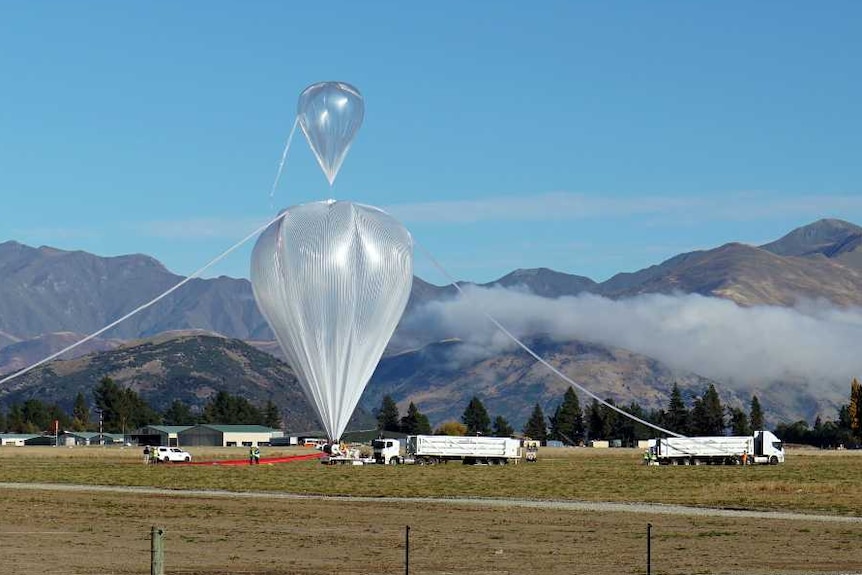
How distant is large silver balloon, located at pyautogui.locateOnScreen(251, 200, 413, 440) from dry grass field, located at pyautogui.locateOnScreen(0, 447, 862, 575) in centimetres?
1269

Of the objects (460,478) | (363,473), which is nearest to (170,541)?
(460,478)

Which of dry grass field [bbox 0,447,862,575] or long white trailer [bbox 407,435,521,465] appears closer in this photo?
dry grass field [bbox 0,447,862,575]

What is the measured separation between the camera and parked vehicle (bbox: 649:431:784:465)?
4855 inches

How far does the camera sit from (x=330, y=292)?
92250 mm

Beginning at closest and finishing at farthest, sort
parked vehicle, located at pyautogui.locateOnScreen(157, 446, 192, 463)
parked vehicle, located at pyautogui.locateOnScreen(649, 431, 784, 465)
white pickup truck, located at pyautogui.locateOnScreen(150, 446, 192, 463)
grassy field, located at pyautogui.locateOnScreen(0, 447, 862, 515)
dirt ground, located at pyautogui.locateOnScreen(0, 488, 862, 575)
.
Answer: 1. dirt ground, located at pyautogui.locateOnScreen(0, 488, 862, 575)
2. grassy field, located at pyautogui.locateOnScreen(0, 447, 862, 515)
3. parked vehicle, located at pyautogui.locateOnScreen(649, 431, 784, 465)
4. white pickup truck, located at pyautogui.locateOnScreen(150, 446, 192, 463)
5. parked vehicle, located at pyautogui.locateOnScreen(157, 446, 192, 463)

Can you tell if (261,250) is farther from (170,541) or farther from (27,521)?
(170,541)

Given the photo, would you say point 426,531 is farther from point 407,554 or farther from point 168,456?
point 168,456

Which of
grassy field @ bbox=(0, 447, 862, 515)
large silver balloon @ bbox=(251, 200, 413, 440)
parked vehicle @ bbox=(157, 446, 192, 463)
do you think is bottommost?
grassy field @ bbox=(0, 447, 862, 515)

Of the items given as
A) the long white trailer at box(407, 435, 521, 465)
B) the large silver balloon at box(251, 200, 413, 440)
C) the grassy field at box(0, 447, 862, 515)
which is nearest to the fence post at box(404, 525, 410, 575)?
the grassy field at box(0, 447, 862, 515)

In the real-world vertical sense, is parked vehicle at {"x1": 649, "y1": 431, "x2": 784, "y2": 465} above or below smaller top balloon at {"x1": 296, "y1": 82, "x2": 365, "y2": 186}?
below

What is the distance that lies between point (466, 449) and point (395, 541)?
79202 mm

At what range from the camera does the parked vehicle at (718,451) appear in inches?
4855

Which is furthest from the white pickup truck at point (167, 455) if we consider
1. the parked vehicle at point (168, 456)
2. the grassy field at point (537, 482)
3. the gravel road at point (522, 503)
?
the gravel road at point (522, 503)

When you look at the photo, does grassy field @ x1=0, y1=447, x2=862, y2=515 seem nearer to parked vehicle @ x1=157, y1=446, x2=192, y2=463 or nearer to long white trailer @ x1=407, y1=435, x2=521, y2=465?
long white trailer @ x1=407, y1=435, x2=521, y2=465
